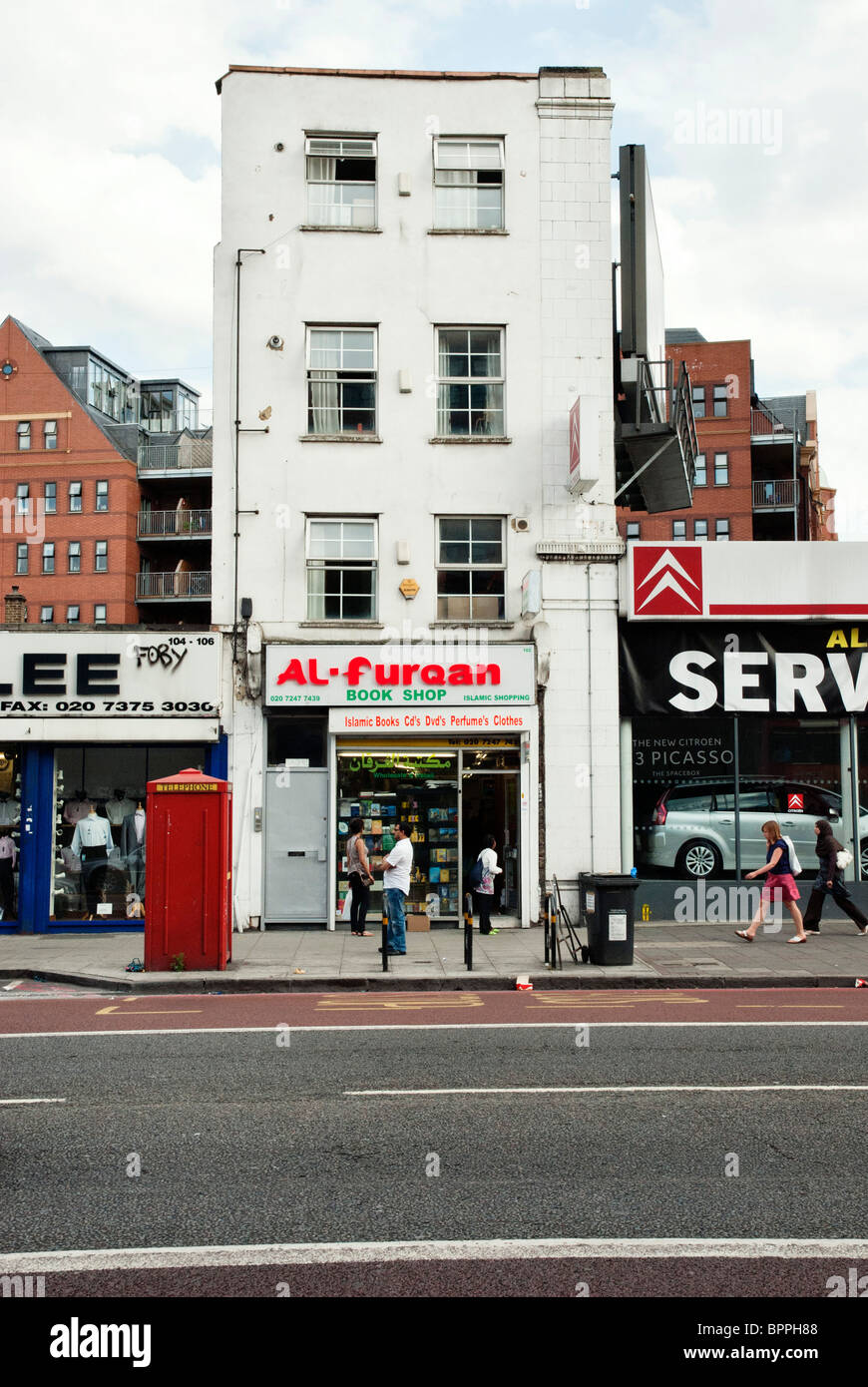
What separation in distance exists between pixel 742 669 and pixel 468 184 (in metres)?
9.38

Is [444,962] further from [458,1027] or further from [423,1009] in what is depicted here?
[458,1027]

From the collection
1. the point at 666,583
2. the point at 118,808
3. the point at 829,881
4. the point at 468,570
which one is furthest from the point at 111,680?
the point at 829,881

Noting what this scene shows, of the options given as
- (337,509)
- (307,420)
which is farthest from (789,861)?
(307,420)

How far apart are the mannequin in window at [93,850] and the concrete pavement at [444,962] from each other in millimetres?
819

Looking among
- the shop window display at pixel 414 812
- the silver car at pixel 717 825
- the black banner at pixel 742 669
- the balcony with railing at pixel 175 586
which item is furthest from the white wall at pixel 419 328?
the balcony with railing at pixel 175 586

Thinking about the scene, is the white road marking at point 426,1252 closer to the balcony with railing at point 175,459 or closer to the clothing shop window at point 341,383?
the clothing shop window at point 341,383

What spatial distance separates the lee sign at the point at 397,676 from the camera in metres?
18.8

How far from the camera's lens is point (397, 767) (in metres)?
19.2

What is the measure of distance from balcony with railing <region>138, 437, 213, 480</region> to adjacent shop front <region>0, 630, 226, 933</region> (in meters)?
44.8

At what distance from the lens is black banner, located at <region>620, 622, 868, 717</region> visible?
19.4 metres

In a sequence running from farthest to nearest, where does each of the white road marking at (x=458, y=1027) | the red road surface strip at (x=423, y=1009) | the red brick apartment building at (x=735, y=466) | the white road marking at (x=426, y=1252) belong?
1. the red brick apartment building at (x=735, y=466)
2. the red road surface strip at (x=423, y=1009)
3. the white road marking at (x=458, y=1027)
4. the white road marking at (x=426, y=1252)

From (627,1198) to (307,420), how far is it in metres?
15.7
